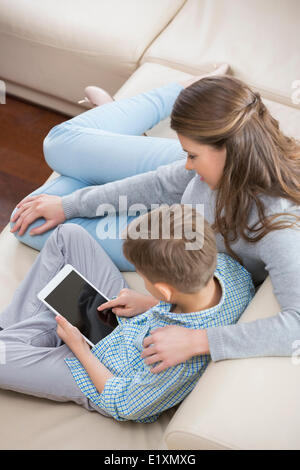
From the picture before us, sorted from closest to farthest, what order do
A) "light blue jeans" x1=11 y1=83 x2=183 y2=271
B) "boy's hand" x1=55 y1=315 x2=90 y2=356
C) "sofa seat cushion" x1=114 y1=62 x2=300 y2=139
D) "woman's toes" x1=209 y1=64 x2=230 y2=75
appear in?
1. "boy's hand" x1=55 y1=315 x2=90 y2=356
2. "light blue jeans" x1=11 y1=83 x2=183 y2=271
3. "sofa seat cushion" x1=114 y1=62 x2=300 y2=139
4. "woman's toes" x1=209 y1=64 x2=230 y2=75

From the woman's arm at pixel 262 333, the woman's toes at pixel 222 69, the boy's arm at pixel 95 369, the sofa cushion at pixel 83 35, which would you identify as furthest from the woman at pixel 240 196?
the sofa cushion at pixel 83 35

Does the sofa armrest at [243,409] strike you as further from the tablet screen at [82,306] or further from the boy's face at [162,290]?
the tablet screen at [82,306]

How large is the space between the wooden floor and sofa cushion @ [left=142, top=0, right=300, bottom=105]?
57 cm

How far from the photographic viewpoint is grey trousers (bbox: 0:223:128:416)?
3.63 feet

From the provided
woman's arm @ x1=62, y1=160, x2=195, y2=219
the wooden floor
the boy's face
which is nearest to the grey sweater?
woman's arm @ x1=62, y1=160, x2=195, y2=219

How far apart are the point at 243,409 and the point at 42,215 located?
2.63 ft

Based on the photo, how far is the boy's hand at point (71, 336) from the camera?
1.14m

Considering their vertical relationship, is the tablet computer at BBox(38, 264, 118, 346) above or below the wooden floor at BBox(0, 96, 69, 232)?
above

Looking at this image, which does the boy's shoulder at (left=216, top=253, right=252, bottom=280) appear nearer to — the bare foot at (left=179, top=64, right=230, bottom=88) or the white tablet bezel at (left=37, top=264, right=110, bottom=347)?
the white tablet bezel at (left=37, top=264, right=110, bottom=347)

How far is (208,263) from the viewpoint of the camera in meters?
0.94

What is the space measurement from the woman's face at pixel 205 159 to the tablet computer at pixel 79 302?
38cm

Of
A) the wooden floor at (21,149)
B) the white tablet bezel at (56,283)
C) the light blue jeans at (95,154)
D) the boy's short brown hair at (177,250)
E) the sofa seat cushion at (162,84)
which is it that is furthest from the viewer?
the wooden floor at (21,149)
